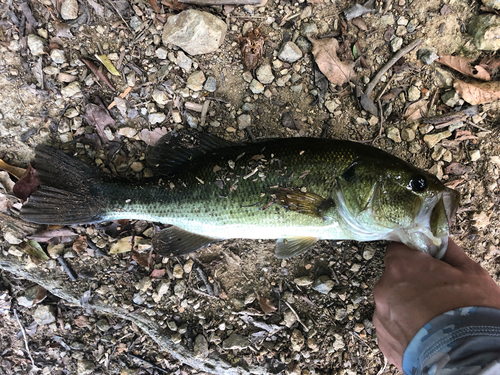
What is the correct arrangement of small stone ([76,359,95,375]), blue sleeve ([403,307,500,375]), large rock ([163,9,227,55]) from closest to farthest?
blue sleeve ([403,307,500,375]), large rock ([163,9,227,55]), small stone ([76,359,95,375])

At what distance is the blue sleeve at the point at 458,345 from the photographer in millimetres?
1878

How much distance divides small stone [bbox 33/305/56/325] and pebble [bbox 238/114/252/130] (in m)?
2.73

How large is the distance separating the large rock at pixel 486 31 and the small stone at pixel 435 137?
0.84 meters

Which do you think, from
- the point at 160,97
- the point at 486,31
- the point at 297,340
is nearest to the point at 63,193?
the point at 160,97

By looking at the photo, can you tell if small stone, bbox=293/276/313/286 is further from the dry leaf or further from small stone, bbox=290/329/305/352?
the dry leaf

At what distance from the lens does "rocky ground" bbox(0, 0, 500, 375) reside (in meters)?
2.84

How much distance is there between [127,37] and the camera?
9.45ft

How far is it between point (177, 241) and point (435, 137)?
2699 millimetres

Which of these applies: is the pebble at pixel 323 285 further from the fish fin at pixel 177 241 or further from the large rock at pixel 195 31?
the large rock at pixel 195 31

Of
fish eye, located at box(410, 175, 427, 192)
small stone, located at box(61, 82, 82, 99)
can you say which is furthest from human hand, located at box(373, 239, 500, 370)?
small stone, located at box(61, 82, 82, 99)

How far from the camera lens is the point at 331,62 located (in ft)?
9.22

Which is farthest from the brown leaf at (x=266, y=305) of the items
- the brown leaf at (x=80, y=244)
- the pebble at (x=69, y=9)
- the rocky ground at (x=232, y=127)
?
the pebble at (x=69, y=9)

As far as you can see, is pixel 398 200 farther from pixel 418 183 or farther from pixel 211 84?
pixel 211 84

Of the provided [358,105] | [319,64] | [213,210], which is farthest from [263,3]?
[213,210]
